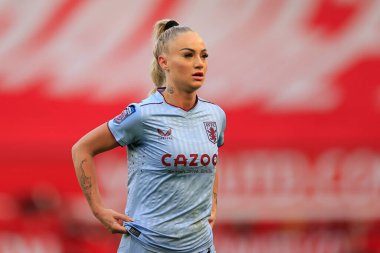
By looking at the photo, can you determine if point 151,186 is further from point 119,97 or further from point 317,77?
point 317,77

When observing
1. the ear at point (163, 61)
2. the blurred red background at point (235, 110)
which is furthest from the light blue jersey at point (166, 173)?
the blurred red background at point (235, 110)

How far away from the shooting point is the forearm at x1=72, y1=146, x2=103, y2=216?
155 inches

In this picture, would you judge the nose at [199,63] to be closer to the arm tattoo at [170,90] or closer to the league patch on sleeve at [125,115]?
the arm tattoo at [170,90]

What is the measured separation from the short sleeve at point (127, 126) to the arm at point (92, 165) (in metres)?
0.03

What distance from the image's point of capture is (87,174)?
395 centimetres

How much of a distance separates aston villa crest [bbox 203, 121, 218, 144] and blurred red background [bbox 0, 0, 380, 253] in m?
3.13

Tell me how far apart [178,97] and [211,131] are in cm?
21

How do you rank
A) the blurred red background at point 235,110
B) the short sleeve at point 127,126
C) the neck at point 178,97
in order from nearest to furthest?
the short sleeve at point 127,126 < the neck at point 178,97 < the blurred red background at point 235,110

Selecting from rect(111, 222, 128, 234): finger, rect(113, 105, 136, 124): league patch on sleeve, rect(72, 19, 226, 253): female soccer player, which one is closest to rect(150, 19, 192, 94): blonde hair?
rect(72, 19, 226, 253): female soccer player

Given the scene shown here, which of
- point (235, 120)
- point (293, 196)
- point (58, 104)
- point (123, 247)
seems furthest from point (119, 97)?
point (123, 247)

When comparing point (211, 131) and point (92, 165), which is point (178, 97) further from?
point (92, 165)

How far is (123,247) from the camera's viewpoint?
13.0 ft

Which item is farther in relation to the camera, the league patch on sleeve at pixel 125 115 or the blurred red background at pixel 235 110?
the blurred red background at pixel 235 110

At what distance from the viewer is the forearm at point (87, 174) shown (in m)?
3.93
